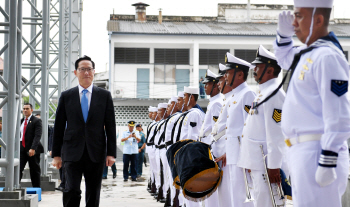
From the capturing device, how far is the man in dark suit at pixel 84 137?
18.8ft

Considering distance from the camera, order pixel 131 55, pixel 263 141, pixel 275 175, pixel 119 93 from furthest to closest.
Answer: pixel 131 55, pixel 119 93, pixel 263 141, pixel 275 175

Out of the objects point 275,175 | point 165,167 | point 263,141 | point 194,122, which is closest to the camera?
point 275,175

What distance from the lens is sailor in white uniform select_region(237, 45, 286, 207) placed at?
15.4 feet

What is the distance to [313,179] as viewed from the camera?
3086 millimetres

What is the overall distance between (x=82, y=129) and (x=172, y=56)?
28.7 m

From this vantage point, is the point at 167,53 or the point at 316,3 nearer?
the point at 316,3

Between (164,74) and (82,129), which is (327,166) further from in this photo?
(164,74)

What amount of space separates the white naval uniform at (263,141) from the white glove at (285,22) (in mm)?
1178

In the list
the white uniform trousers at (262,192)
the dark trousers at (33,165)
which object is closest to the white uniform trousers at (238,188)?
the white uniform trousers at (262,192)

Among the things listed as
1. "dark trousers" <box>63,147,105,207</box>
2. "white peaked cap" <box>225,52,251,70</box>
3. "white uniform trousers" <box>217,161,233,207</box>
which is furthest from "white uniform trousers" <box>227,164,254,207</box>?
"dark trousers" <box>63,147,105,207</box>

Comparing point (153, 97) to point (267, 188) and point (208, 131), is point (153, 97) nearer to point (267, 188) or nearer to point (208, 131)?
point (208, 131)

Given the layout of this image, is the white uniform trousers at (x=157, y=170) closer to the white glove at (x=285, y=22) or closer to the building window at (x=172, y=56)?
the white glove at (x=285, y=22)

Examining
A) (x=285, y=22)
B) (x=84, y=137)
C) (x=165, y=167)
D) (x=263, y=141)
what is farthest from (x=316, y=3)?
(x=165, y=167)

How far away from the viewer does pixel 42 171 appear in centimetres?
1349
